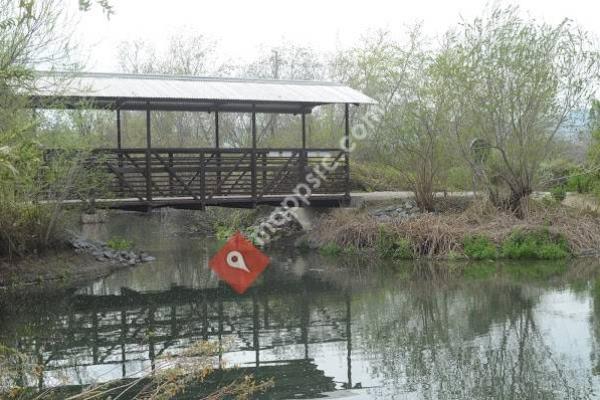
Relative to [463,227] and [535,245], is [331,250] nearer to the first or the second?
[463,227]

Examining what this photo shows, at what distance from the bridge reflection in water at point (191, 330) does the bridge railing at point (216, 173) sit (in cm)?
308

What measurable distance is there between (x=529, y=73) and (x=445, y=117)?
6.29 ft

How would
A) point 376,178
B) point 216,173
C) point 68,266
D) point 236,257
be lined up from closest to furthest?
point 236,257 → point 68,266 → point 216,173 → point 376,178

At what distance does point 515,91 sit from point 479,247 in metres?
3.12

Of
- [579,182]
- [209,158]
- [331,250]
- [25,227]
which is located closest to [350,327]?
[25,227]

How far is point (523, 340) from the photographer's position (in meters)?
7.20

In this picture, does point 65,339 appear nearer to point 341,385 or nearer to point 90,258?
point 341,385

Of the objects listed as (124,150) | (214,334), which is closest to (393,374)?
(214,334)

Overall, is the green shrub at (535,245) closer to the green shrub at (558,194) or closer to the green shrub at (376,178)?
the green shrub at (558,194)

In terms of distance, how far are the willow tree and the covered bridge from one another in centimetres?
229

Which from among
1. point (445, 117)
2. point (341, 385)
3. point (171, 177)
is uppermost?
point (445, 117)

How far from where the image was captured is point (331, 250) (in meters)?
14.6

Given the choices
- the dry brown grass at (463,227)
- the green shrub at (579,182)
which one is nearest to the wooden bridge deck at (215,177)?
the dry brown grass at (463,227)

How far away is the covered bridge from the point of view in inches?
524
